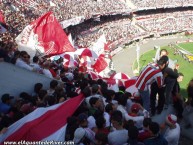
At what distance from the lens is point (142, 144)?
650 cm

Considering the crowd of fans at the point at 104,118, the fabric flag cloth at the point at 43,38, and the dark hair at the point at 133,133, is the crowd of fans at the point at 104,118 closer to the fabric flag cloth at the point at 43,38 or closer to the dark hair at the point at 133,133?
the dark hair at the point at 133,133

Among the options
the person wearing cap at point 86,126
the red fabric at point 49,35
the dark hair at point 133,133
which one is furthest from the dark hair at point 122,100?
the red fabric at point 49,35

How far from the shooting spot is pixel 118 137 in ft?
22.0

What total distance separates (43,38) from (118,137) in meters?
10.8

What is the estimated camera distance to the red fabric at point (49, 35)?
1664cm

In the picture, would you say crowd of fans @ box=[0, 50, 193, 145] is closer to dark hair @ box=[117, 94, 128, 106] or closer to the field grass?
dark hair @ box=[117, 94, 128, 106]

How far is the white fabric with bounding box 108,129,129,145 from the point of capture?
22.0ft

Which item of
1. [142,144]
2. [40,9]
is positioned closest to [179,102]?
[142,144]

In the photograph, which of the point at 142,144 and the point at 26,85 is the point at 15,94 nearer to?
the point at 26,85

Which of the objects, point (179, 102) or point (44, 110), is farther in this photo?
point (179, 102)

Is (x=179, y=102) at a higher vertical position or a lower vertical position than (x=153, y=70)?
lower

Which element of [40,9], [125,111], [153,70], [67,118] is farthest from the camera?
[40,9]

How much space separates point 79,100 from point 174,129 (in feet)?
7.43

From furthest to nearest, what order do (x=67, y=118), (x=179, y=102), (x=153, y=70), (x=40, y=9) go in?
(x=40, y=9) < (x=179, y=102) < (x=153, y=70) < (x=67, y=118)
